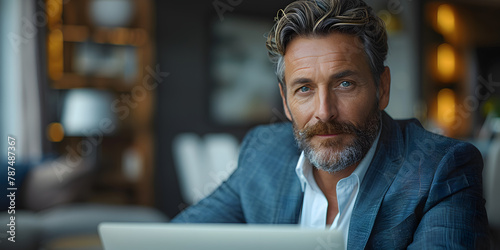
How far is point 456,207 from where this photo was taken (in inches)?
25.2

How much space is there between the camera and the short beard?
0.66 metres

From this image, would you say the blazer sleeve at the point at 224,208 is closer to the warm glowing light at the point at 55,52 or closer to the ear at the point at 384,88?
the ear at the point at 384,88

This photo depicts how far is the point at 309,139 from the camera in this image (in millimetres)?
687

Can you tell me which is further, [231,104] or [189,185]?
[231,104]

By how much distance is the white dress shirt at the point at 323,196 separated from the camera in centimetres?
72

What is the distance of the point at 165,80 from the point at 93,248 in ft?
4.83

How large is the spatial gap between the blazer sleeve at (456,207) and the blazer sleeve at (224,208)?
355 millimetres

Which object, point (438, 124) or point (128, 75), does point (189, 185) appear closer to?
point (128, 75)

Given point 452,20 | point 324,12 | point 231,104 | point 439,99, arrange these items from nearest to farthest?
point 324,12, point 439,99, point 452,20, point 231,104

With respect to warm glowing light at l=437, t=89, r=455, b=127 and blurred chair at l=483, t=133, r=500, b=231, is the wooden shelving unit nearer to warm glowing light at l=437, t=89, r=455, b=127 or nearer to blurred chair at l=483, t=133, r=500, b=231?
blurred chair at l=483, t=133, r=500, b=231

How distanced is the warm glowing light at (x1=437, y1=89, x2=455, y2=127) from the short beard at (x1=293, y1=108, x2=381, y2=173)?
0.26 m

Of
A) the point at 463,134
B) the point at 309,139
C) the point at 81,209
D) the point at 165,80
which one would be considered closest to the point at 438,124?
the point at 463,134

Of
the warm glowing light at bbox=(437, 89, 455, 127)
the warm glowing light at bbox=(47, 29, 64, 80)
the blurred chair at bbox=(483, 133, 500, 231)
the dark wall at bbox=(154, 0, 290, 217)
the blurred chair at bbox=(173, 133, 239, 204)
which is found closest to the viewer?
the warm glowing light at bbox=(437, 89, 455, 127)

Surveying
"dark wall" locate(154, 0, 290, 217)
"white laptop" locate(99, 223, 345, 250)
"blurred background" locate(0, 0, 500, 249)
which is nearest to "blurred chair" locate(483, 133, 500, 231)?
"blurred background" locate(0, 0, 500, 249)
